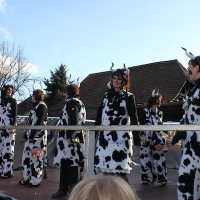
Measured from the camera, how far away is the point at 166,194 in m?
6.52

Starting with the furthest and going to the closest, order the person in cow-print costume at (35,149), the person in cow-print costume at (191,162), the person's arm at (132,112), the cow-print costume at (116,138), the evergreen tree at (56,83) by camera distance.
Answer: the evergreen tree at (56,83)
the person in cow-print costume at (35,149)
the person's arm at (132,112)
the cow-print costume at (116,138)
the person in cow-print costume at (191,162)

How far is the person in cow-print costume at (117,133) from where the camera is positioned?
487 centimetres

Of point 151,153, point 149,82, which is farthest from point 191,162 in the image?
point 149,82

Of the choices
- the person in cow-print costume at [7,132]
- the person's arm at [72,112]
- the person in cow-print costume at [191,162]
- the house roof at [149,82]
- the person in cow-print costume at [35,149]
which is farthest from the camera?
the house roof at [149,82]

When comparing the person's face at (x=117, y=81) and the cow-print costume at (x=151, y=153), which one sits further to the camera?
the cow-print costume at (x=151, y=153)

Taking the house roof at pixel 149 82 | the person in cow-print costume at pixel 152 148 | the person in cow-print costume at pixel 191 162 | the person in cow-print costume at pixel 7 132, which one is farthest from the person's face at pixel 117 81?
the house roof at pixel 149 82

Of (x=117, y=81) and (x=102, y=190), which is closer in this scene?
(x=102, y=190)

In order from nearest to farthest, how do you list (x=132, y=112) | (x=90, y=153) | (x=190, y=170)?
1. (x=190, y=170)
2. (x=90, y=153)
3. (x=132, y=112)

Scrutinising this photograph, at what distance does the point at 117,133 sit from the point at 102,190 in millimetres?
3270

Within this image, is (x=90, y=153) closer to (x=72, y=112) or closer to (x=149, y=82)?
(x=72, y=112)

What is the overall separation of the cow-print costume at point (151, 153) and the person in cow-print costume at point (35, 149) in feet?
5.84

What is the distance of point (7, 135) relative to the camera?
26.0 ft

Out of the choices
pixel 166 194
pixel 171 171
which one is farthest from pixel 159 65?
pixel 166 194

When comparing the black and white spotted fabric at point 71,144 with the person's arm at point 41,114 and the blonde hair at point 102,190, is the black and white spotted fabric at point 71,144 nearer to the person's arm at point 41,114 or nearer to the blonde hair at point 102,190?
the person's arm at point 41,114
